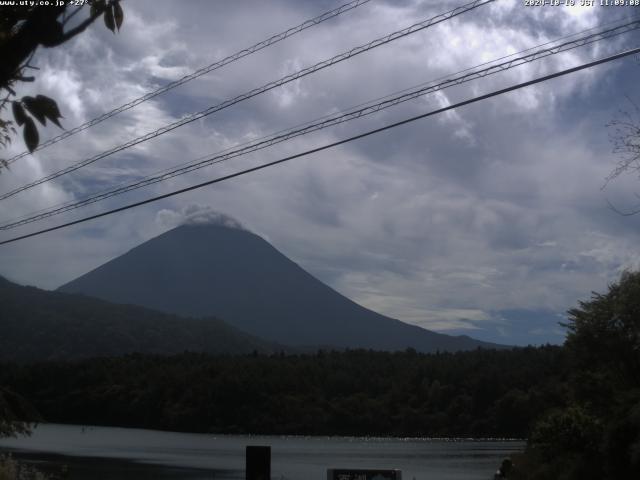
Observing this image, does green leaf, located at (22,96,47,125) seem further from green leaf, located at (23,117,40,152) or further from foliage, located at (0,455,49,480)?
foliage, located at (0,455,49,480)

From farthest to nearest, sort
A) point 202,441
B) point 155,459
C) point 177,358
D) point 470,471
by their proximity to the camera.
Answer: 1. point 177,358
2. point 202,441
3. point 155,459
4. point 470,471

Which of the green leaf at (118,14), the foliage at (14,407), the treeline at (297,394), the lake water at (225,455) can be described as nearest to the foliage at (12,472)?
the foliage at (14,407)

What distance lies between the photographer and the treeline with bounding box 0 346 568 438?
326 ft

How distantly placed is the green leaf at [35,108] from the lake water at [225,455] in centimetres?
3962

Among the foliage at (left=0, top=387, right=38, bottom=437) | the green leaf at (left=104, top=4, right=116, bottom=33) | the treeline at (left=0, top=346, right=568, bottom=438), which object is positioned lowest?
the foliage at (left=0, top=387, right=38, bottom=437)

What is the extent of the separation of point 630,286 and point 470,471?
3534 cm

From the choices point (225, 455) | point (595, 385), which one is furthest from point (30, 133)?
point (225, 455)

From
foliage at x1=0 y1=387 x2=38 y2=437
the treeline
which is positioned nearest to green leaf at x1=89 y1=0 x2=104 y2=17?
foliage at x1=0 y1=387 x2=38 y2=437

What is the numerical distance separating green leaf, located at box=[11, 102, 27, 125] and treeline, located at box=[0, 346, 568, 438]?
313 ft

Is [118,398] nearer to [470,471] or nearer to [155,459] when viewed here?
[155,459]

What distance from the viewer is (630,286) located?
23.2m

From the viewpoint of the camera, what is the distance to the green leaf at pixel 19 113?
11.9 ft

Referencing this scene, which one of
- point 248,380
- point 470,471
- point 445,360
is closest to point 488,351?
point 445,360

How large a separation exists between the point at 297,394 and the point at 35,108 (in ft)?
354
